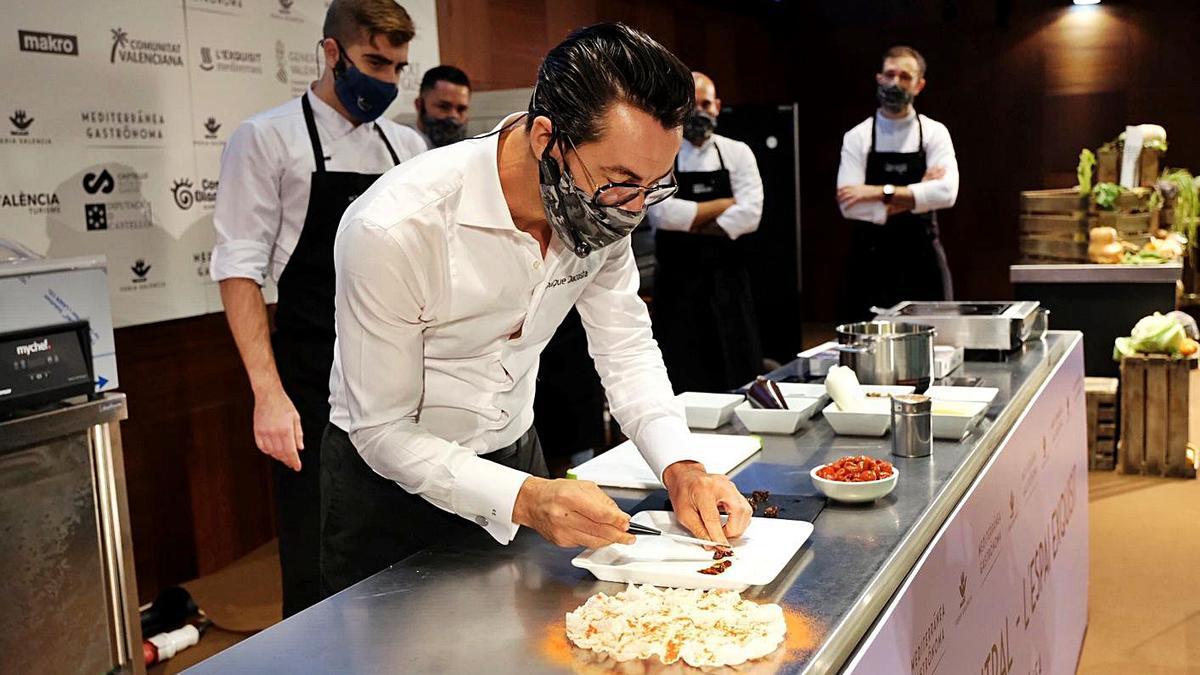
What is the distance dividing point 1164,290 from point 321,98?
4.09 meters

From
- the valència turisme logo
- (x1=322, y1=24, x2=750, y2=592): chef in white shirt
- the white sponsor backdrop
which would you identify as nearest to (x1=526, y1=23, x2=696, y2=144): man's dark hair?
(x1=322, y1=24, x2=750, y2=592): chef in white shirt

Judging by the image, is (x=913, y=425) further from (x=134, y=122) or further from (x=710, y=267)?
(x=710, y=267)

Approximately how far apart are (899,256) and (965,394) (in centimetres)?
327

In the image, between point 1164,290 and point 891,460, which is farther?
point 1164,290

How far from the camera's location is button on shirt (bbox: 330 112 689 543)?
A: 161 cm

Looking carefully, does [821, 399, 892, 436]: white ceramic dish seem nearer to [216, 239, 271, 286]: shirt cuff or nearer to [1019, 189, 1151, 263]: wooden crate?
[216, 239, 271, 286]: shirt cuff

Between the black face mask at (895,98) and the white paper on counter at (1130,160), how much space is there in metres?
1.12

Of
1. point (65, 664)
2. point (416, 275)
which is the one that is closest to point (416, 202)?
point (416, 275)

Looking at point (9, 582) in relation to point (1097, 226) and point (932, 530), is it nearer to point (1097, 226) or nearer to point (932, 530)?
point (932, 530)

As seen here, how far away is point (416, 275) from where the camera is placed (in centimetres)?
163

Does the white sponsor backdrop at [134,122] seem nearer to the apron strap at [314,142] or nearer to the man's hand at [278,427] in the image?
the apron strap at [314,142]

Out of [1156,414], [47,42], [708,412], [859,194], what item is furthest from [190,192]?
[1156,414]

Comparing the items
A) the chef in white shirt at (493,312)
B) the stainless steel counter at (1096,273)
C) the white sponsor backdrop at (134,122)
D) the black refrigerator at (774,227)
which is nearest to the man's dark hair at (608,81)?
the chef in white shirt at (493,312)

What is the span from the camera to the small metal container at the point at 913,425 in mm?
2088
